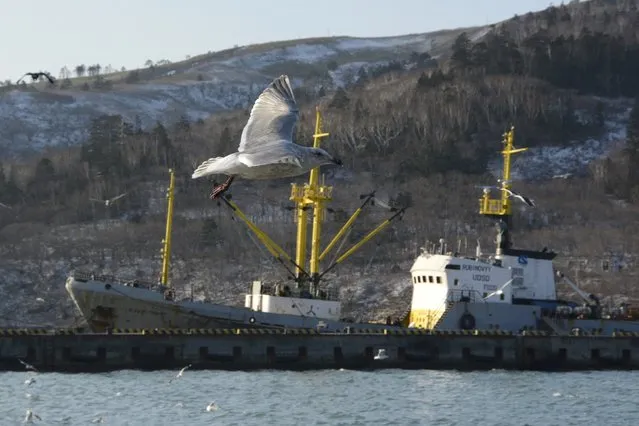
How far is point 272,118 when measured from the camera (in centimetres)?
5591

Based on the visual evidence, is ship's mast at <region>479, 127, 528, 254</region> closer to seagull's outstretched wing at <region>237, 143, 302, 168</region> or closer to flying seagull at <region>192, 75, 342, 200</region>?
flying seagull at <region>192, 75, 342, 200</region>

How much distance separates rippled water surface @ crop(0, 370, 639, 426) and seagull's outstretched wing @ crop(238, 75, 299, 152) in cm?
860

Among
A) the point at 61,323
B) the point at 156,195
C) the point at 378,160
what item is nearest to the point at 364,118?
the point at 378,160

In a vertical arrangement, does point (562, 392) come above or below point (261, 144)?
below

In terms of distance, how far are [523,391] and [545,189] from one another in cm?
6790

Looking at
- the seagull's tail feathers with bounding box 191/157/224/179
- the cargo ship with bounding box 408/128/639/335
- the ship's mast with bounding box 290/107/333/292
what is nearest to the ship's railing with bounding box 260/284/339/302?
the ship's mast with bounding box 290/107/333/292

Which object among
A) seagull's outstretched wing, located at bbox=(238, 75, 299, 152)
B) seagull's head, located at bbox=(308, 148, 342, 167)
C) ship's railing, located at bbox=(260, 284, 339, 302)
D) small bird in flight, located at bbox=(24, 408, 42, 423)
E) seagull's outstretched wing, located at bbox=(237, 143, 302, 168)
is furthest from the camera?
ship's railing, located at bbox=(260, 284, 339, 302)

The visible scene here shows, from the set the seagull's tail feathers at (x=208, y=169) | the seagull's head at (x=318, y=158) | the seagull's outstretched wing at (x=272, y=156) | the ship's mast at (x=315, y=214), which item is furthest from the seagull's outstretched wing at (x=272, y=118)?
the ship's mast at (x=315, y=214)

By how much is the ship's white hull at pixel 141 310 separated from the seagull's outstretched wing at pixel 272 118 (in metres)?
20.0

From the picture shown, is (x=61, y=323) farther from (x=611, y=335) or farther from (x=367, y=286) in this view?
(x=611, y=335)

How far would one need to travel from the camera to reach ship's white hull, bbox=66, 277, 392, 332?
76250mm

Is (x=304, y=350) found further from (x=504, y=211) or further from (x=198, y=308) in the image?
(x=504, y=211)

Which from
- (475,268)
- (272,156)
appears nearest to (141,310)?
(475,268)

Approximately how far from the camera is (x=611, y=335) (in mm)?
76500
